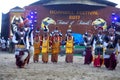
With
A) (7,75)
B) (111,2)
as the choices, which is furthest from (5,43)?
(7,75)

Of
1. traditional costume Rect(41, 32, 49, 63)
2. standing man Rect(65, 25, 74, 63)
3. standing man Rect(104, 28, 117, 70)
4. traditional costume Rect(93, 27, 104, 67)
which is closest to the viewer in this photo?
standing man Rect(104, 28, 117, 70)

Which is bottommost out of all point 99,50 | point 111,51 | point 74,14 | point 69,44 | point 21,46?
point 69,44

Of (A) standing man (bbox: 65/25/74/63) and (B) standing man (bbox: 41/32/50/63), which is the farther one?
(A) standing man (bbox: 65/25/74/63)

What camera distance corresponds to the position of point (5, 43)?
34562 mm

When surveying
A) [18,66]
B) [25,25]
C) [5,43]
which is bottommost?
[5,43]

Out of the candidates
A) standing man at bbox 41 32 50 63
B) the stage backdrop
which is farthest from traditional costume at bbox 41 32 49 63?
the stage backdrop

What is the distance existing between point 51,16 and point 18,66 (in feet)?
55.3

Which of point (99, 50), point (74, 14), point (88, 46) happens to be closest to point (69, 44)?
point (88, 46)

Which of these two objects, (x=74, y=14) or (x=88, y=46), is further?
(x=74, y=14)

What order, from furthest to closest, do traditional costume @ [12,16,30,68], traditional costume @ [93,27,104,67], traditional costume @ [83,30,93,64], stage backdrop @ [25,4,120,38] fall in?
stage backdrop @ [25,4,120,38], traditional costume @ [83,30,93,64], traditional costume @ [93,27,104,67], traditional costume @ [12,16,30,68]

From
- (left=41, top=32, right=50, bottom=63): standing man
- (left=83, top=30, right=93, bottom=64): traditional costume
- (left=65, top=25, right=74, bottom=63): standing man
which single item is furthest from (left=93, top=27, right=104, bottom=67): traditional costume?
(left=41, top=32, right=50, bottom=63): standing man

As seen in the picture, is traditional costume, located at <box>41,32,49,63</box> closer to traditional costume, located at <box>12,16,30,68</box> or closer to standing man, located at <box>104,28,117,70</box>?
traditional costume, located at <box>12,16,30,68</box>

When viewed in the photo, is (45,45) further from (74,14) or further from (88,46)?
(74,14)

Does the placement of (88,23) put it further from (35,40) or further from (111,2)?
(35,40)
